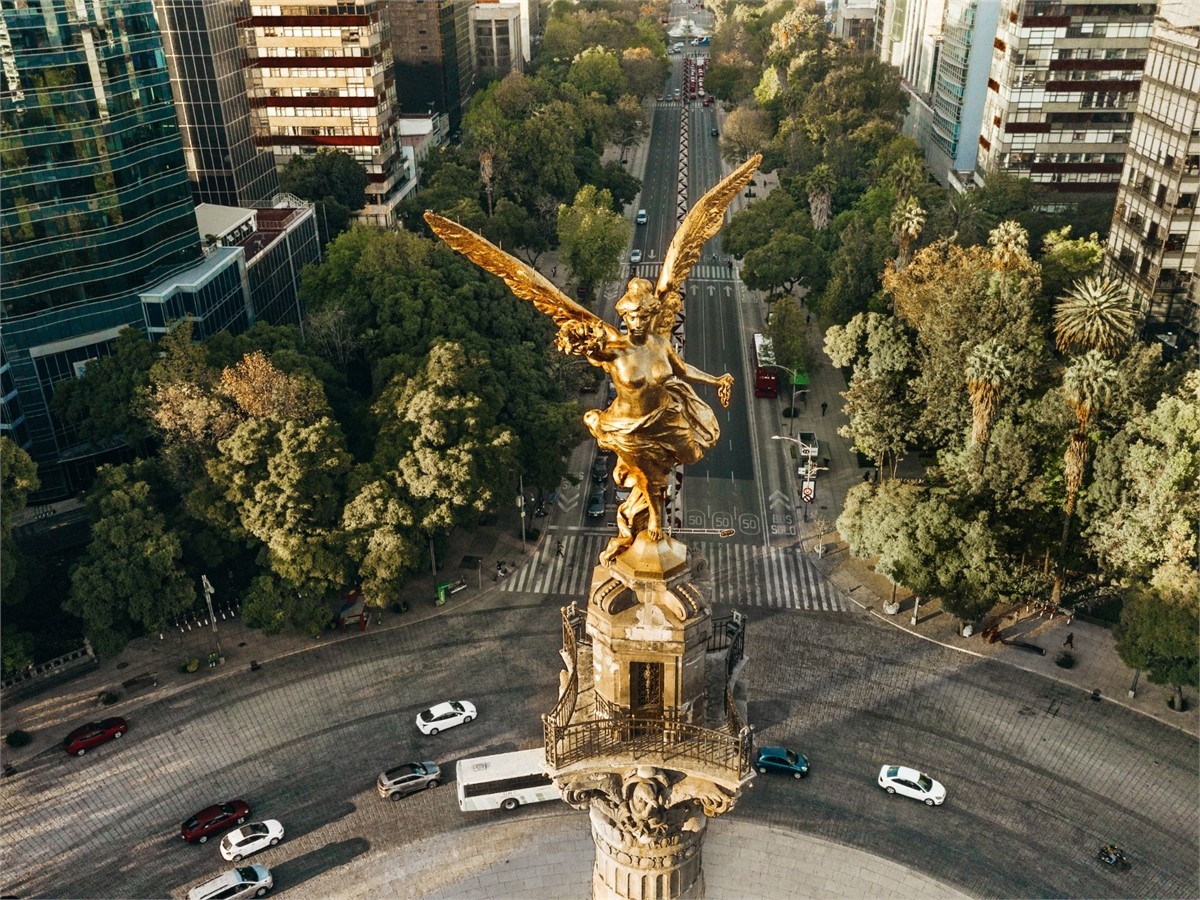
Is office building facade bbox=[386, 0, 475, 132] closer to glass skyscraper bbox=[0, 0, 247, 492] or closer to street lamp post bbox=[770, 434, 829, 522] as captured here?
glass skyscraper bbox=[0, 0, 247, 492]

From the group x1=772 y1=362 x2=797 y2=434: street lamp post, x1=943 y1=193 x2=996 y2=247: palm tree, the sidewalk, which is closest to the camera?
the sidewalk

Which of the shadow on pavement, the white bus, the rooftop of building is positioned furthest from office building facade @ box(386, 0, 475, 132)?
the shadow on pavement

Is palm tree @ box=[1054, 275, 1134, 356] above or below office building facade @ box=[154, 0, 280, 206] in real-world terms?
below

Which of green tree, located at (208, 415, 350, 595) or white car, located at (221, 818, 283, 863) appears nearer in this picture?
white car, located at (221, 818, 283, 863)

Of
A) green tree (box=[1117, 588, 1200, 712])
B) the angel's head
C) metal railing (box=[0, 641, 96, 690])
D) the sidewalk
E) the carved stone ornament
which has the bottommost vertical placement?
the sidewalk

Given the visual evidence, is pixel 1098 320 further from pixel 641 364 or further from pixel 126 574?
pixel 126 574

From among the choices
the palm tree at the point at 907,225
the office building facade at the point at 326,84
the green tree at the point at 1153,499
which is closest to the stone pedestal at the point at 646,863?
the green tree at the point at 1153,499

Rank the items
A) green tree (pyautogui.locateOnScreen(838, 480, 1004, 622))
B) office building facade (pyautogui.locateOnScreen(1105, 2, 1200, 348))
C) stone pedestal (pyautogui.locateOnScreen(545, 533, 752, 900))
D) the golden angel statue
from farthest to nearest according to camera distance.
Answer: office building facade (pyautogui.locateOnScreen(1105, 2, 1200, 348)) → green tree (pyautogui.locateOnScreen(838, 480, 1004, 622)) → stone pedestal (pyautogui.locateOnScreen(545, 533, 752, 900)) → the golden angel statue

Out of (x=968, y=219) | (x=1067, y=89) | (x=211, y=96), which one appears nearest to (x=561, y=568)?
(x=968, y=219)
